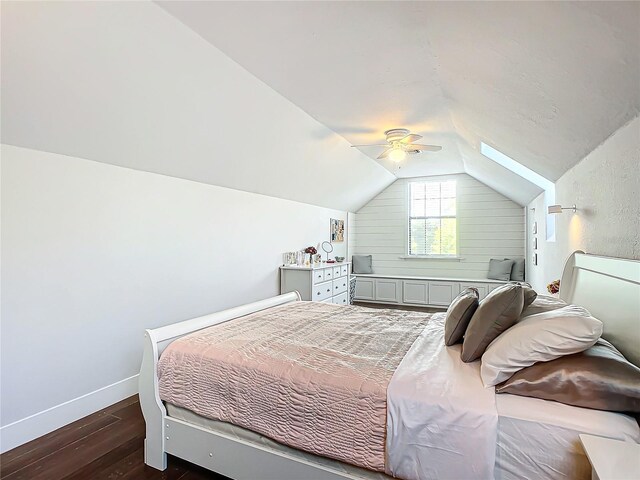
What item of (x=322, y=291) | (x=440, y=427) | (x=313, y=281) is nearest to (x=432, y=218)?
(x=322, y=291)

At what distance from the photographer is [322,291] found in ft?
16.7

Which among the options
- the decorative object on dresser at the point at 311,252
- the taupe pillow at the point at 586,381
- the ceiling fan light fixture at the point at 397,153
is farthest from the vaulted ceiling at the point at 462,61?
the decorative object on dresser at the point at 311,252

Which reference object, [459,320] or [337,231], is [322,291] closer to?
[337,231]

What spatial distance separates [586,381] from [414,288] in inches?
209

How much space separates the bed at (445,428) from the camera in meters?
1.31

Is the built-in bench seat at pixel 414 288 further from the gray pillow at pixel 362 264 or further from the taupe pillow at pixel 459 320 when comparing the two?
the taupe pillow at pixel 459 320

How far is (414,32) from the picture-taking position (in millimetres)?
1871

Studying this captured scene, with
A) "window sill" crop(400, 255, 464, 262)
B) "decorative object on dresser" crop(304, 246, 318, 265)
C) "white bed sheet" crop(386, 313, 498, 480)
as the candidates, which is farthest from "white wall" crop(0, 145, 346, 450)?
"window sill" crop(400, 255, 464, 262)

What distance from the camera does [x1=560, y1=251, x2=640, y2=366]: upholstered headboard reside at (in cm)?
154

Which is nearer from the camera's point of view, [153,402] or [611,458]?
[611,458]

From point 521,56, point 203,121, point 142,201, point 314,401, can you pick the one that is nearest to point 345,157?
point 203,121

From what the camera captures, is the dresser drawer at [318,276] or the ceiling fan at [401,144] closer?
the ceiling fan at [401,144]

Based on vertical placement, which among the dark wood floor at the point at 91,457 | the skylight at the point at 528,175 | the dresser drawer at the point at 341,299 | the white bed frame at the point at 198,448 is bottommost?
the dark wood floor at the point at 91,457

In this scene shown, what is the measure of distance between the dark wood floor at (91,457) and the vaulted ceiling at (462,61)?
2496mm
